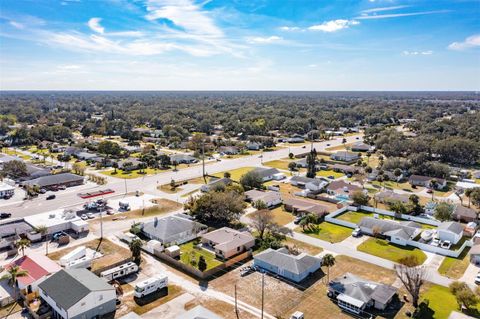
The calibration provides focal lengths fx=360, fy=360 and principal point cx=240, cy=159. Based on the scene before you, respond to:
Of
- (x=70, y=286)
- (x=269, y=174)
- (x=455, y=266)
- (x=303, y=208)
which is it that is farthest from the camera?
(x=269, y=174)

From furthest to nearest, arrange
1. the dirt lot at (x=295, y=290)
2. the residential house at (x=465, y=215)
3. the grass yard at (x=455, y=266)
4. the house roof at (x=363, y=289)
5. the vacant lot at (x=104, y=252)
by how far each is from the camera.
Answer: the residential house at (x=465, y=215) → the vacant lot at (x=104, y=252) → the grass yard at (x=455, y=266) → the house roof at (x=363, y=289) → the dirt lot at (x=295, y=290)

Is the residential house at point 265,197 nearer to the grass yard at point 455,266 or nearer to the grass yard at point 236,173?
the grass yard at point 236,173

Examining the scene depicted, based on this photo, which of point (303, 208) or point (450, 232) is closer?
point (450, 232)

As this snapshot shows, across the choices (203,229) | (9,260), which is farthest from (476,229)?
(9,260)

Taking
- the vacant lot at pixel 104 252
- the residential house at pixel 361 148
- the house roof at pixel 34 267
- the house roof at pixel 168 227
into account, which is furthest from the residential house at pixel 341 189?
the house roof at pixel 34 267

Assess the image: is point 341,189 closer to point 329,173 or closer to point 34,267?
point 329,173

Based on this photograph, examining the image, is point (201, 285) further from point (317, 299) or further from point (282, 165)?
point (282, 165)

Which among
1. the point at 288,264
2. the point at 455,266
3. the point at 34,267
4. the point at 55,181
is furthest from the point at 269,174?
the point at 34,267
